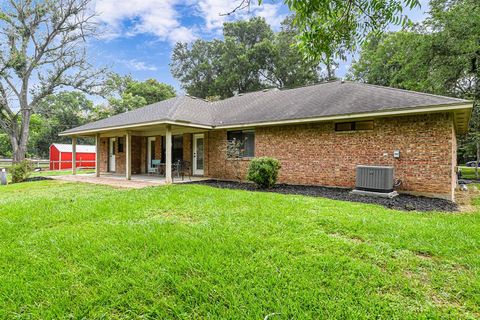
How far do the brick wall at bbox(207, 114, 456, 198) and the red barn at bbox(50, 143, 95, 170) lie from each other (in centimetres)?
1925

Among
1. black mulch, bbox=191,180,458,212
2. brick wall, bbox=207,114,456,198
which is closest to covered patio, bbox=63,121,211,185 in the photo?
brick wall, bbox=207,114,456,198

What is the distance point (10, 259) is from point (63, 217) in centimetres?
182

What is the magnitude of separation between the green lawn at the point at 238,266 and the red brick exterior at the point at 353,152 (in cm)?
328

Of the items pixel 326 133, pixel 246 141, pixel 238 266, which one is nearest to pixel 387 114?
pixel 326 133

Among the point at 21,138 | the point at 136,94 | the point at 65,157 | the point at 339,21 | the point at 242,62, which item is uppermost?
the point at 242,62

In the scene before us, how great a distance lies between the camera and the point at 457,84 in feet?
53.9

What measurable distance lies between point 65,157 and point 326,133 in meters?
24.7

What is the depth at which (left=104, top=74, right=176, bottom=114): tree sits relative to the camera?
28.9 metres

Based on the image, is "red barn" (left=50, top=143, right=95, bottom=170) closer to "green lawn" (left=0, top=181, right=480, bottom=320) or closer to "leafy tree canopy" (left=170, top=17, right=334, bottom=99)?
"leafy tree canopy" (left=170, top=17, right=334, bottom=99)

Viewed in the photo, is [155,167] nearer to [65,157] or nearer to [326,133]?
[326,133]

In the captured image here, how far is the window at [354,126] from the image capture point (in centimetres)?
909

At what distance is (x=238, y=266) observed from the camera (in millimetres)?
3072

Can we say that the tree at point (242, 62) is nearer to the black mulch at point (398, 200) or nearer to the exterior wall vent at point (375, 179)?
the exterior wall vent at point (375, 179)

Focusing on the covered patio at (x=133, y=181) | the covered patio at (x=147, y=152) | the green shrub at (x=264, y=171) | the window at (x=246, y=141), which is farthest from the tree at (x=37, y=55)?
the green shrub at (x=264, y=171)
